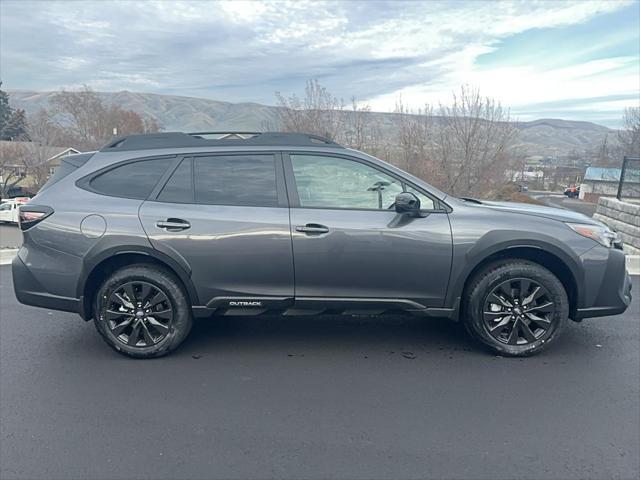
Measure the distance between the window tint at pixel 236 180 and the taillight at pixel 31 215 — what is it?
1.22m

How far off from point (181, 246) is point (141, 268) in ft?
1.32

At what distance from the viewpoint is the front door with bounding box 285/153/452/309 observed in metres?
3.36

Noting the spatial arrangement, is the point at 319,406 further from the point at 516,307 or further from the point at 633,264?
the point at 633,264

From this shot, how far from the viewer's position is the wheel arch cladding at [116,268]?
→ 11.1 ft

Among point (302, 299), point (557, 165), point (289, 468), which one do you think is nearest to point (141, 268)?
point (302, 299)

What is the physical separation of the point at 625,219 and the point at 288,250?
9.55 meters

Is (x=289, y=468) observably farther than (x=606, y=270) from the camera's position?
No

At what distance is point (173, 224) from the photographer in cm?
338

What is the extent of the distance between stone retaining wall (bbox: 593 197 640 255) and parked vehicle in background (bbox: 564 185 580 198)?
39216mm

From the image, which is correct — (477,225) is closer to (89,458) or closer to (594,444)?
(594,444)

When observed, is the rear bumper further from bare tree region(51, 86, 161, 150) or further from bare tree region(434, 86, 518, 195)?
→ bare tree region(51, 86, 161, 150)

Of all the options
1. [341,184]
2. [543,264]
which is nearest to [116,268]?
[341,184]

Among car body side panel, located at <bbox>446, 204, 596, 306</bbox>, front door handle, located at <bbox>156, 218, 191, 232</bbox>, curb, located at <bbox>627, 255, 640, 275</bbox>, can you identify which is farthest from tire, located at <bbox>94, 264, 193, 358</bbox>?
curb, located at <bbox>627, 255, 640, 275</bbox>

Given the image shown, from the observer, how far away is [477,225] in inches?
134
